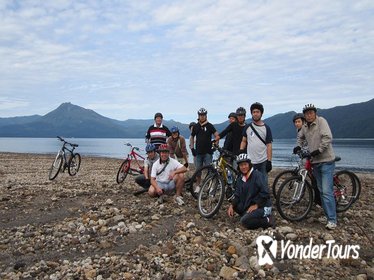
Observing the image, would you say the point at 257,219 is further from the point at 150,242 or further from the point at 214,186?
the point at 150,242

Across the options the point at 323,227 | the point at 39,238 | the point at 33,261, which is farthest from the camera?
the point at 323,227

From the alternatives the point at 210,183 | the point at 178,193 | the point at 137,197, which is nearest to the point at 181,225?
the point at 210,183

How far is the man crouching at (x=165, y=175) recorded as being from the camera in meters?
10.4

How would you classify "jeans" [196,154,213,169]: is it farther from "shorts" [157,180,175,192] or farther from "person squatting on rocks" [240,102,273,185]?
"person squatting on rocks" [240,102,273,185]

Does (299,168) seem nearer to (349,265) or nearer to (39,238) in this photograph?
(349,265)

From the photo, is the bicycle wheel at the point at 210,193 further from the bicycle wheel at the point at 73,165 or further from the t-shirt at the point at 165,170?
the bicycle wheel at the point at 73,165

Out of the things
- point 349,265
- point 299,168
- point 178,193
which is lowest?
point 349,265

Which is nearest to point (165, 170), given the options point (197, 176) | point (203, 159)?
point (197, 176)

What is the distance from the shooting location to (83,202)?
10680mm

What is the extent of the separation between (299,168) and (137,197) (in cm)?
516

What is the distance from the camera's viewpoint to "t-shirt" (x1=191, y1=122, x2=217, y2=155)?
1113cm

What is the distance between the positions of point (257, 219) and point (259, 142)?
2185mm

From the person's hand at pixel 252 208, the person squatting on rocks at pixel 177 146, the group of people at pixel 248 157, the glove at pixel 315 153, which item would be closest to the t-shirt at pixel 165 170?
the group of people at pixel 248 157

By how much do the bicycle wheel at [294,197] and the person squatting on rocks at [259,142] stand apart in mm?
617
